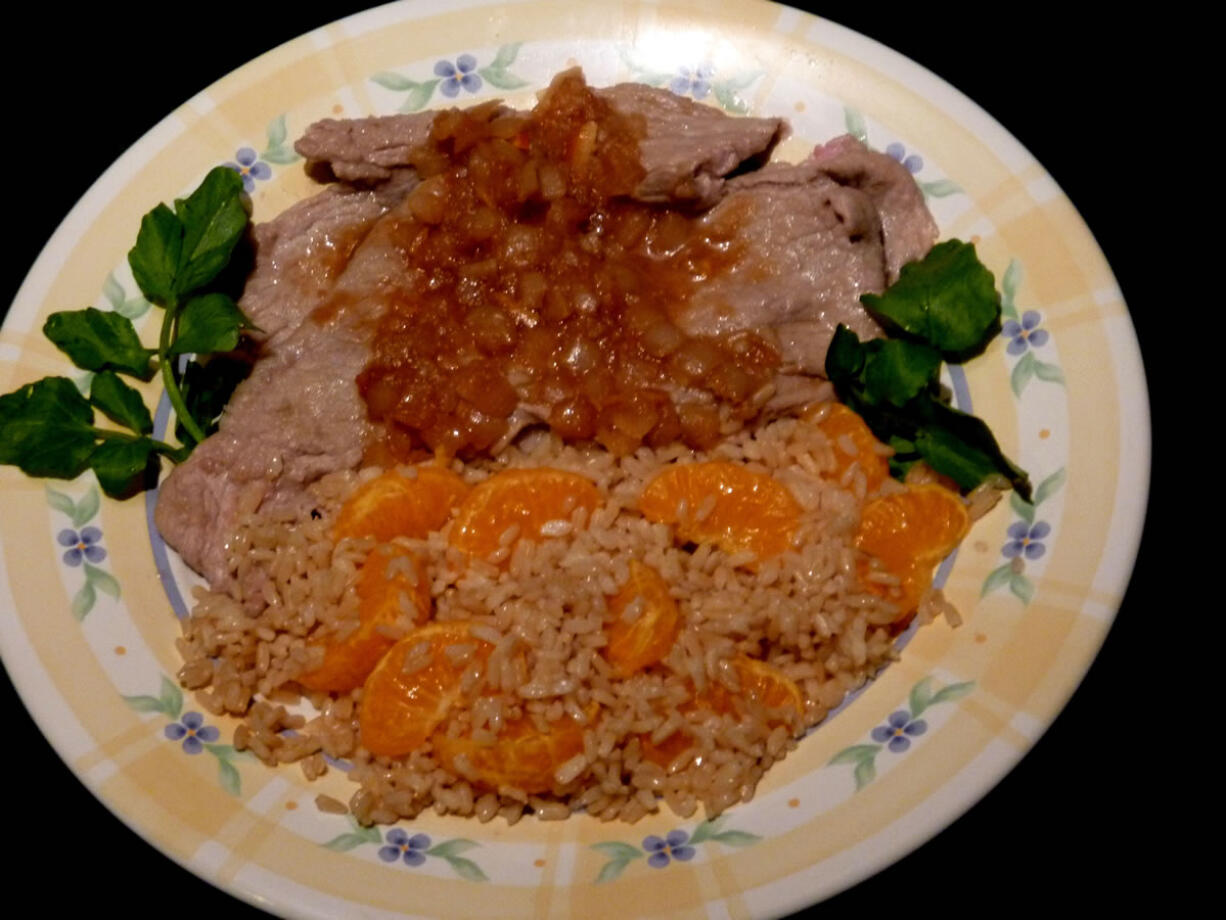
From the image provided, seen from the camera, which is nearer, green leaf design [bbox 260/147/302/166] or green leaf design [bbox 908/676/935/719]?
green leaf design [bbox 908/676/935/719]

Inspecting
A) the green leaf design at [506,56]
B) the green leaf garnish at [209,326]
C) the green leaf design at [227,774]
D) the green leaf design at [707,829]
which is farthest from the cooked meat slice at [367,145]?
the green leaf design at [707,829]

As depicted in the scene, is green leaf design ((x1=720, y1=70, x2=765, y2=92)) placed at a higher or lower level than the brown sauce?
higher

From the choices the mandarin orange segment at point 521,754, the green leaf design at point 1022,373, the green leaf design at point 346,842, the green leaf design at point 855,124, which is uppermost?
the green leaf design at point 855,124

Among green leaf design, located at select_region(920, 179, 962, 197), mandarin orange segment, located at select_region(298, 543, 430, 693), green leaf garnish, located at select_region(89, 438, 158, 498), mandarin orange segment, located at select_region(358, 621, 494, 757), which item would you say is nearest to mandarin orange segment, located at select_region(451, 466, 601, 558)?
mandarin orange segment, located at select_region(298, 543, 430, 693)

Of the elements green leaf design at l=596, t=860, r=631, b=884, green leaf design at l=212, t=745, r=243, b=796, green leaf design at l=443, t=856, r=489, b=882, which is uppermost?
green leaf design at l=596, t=860, r=631, b=884

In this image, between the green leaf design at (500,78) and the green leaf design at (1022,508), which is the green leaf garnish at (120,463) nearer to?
the green leaf design at (500,78)

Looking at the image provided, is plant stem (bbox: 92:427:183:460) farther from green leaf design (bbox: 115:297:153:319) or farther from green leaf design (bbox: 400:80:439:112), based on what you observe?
green leaf design (bbox: 400:80:439:112)

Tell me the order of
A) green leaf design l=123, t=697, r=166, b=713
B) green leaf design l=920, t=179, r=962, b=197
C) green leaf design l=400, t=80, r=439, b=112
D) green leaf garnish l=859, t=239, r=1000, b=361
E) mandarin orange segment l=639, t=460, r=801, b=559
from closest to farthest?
1. green leaf design l=123, t=697, r=166, b=713
2. mandarin orange segment l=639, t=460, r=801, b=559
3. green leaf garnish l=859, t=239, r=1000, b=361
4. green leaf design l=920, t=179, r=962, b=197
5. green leaf design l=400, t=80, r=439, b=112
